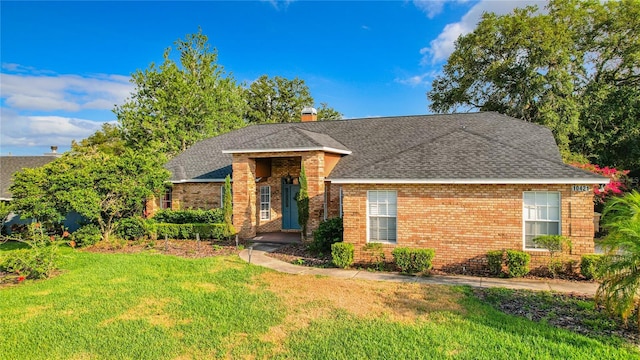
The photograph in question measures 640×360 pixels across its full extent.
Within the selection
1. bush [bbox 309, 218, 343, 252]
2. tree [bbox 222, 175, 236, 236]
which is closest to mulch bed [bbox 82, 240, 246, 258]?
tree [bbox 222, 175, 236, 236]

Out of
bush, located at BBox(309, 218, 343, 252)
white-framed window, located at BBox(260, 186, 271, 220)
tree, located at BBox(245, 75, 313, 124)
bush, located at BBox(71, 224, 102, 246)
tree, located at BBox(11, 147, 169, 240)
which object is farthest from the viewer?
tree, located at BBox(245, 75, 313, 124)

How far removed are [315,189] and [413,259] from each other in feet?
19.1

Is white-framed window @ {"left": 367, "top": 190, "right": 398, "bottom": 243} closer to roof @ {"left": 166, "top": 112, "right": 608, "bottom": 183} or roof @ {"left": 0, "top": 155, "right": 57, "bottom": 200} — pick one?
roof @ {"left": 166, "top": 112, "right": 608, "bottom": 183}

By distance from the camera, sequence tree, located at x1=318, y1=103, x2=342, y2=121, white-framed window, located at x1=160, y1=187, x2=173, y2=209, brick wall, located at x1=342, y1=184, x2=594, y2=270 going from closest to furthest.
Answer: brick wall, located at x1=342, y1=184, x2=594, y2=270
white-framed window, located at x1=160, y1=187, x2=173, y2=209
tree, located at x1=318, y1=103, x2=342, y2=121

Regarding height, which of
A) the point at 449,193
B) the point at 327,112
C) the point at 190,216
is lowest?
the point at 190,216

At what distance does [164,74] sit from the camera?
34.2m

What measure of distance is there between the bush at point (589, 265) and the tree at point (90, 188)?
16.6 m

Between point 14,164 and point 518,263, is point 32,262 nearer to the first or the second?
point 518,263

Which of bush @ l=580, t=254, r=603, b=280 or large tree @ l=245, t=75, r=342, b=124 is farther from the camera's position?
large tree @ l=245, t=75, r=342, b=124

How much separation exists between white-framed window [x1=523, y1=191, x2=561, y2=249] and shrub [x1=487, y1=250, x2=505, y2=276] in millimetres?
→ 889

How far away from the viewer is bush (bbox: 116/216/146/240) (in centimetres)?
1759

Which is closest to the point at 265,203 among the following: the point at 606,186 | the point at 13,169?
the point at 606,186

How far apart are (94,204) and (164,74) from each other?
21.9m

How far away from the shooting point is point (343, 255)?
12.0 metres
